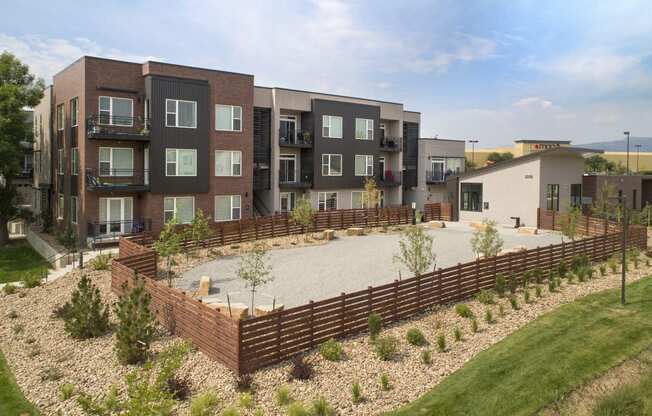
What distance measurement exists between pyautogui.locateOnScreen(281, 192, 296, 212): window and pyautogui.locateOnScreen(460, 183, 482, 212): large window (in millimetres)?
13208

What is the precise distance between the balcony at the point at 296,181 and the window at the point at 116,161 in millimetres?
11079

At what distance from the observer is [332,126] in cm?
4112

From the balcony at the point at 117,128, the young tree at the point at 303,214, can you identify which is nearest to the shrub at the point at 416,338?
the young tree at the point at 303,214

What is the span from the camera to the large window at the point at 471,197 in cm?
3978

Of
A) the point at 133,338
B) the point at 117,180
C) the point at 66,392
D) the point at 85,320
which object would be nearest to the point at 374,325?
the point at 133,338

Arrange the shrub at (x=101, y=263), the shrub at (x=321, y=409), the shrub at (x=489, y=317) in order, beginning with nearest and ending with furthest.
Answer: the shrub at (x=321, y=409) → the shrub at (x=489, y=317) → the shrub at (x=101, y=263)

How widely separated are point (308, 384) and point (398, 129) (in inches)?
1485

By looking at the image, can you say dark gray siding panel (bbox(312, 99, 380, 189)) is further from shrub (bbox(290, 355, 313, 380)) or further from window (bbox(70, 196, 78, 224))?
shrub (bbox(290, 355, 313, 380))

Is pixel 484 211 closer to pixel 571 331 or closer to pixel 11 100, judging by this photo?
pixel 571 331

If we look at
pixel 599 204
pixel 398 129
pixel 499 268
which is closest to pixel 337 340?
pixel 499 268

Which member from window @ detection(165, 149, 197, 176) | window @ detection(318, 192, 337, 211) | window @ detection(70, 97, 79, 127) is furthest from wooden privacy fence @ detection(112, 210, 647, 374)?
window @ detection(318, 192, 337, 211)

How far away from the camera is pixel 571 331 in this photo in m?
14.7

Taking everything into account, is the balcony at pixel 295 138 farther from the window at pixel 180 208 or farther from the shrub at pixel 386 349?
the shrub at pixel 386 349

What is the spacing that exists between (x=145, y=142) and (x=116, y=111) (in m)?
2.36
